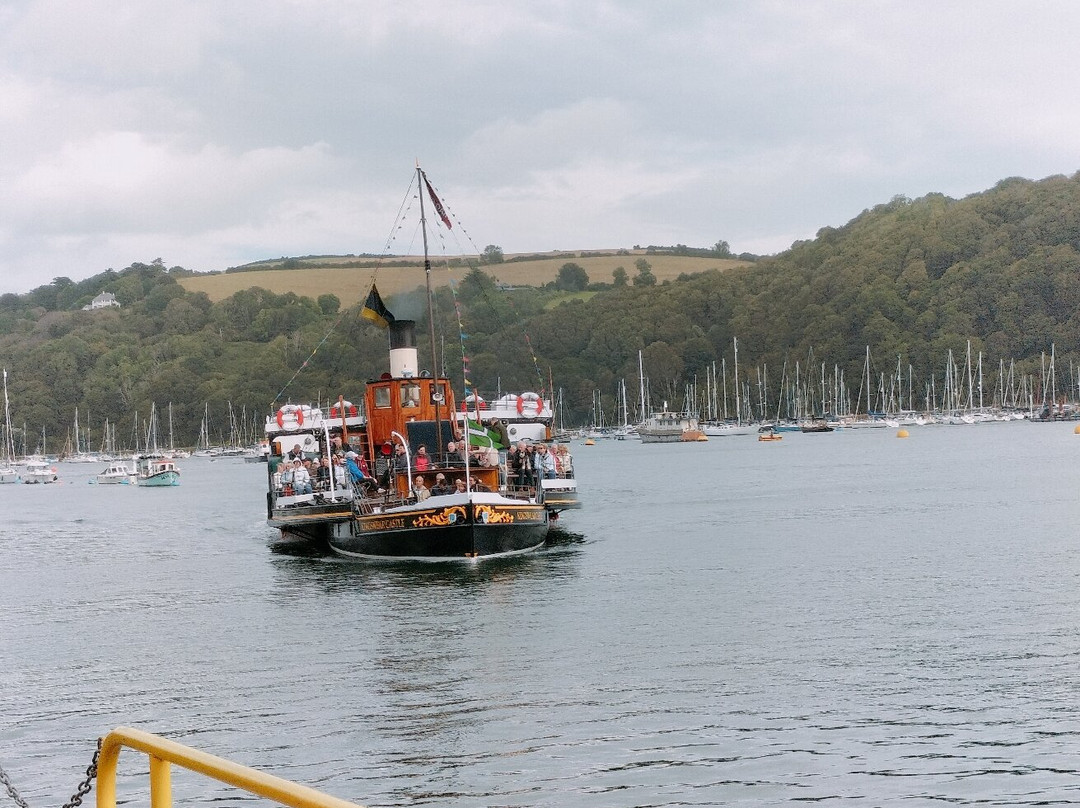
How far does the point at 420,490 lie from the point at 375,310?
406 inches

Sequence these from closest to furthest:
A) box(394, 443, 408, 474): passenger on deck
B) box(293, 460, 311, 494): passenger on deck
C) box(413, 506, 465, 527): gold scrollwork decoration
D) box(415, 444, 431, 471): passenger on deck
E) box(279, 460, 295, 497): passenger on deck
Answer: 1. box(413, 506, 465, 527): gold scrollwork decoration
2. box(415, 444, 431, 471): passenger on deck
3. box(394, 443, 408, 474): passenger on deck
4. box(293, 460, 311, 494): passenger on deck
5. box(279, 460, 295, 497): passenger on deck

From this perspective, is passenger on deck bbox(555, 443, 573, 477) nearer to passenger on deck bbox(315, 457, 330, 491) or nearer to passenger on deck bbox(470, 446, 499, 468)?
passenger on deck bbox(470, 446, 499, 468)

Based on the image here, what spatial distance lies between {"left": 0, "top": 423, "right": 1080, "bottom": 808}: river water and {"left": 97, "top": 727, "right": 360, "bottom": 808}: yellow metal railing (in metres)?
8.55

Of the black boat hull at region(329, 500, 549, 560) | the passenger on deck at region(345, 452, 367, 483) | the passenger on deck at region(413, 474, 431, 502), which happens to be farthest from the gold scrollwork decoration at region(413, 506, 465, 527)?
the passenger on deck at region(345, 452, 367, 483)

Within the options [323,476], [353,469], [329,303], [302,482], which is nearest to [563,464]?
[323,476]

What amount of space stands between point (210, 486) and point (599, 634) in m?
94.5

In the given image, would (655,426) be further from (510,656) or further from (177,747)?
(177,747)

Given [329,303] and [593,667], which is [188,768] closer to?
[593,667]

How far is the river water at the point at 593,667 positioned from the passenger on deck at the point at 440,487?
2.29 m

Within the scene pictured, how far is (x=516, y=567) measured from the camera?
119 feet

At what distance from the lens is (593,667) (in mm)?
21703

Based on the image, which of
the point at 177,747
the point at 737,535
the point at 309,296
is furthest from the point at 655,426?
the point at 177,747

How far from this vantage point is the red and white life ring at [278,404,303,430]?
47656mm

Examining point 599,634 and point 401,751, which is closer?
point 401,751
